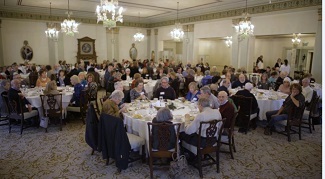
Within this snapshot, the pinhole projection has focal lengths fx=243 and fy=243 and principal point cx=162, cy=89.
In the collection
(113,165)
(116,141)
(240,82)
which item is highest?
(240,82)

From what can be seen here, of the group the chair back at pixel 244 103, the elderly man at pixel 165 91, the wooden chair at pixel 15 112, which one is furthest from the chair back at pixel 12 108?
the chair back at pixel 244 103

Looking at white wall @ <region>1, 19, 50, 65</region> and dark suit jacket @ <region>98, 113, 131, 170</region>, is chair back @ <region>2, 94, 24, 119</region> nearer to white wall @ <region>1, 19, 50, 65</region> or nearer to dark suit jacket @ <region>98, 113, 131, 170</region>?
dark suit jacket @ <region>98, 113, 131, 170</region>

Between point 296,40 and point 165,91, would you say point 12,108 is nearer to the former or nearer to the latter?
point 165,91

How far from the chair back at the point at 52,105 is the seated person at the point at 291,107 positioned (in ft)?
16.7

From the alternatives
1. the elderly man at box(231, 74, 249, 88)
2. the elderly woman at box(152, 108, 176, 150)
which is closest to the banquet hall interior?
the elderly woman at box(152, 108, 176, 150)

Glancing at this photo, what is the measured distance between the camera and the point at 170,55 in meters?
18.2

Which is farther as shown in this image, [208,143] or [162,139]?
[208,143]

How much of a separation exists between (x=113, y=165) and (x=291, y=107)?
399cm

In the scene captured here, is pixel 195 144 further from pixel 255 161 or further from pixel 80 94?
pixel 80 94

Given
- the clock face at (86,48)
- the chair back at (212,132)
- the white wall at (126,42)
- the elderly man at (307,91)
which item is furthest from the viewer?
the white wall at (126,42)

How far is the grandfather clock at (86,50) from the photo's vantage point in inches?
615

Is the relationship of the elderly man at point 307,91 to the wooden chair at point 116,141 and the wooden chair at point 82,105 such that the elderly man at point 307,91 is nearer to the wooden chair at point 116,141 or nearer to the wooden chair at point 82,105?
the wooden chair at point 116,141

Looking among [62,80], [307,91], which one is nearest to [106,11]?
[62,80]

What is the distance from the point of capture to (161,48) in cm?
1789
